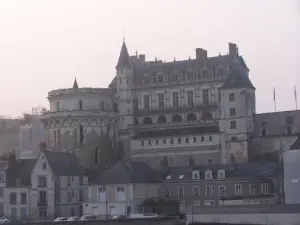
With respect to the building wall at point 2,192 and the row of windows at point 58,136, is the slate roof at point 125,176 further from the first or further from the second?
the row of windows at point 58,136

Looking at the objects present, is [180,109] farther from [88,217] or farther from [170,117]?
[88,217]

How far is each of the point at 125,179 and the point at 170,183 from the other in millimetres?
3995

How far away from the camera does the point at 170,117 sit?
86.1 m

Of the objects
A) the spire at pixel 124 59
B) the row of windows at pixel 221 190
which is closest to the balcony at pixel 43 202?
the row of windows at pixel 221 190

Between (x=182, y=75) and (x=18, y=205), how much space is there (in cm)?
2607

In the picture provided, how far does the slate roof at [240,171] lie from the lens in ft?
207

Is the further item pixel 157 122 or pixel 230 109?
pixel 157 122

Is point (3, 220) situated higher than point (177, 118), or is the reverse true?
point (177, 118)

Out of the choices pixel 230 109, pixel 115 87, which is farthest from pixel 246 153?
pixel 115 87

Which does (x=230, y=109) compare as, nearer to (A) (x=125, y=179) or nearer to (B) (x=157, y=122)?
(B) (x=157, y=122)

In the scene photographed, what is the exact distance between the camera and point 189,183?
64.7 m

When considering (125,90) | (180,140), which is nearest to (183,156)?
(180,140)

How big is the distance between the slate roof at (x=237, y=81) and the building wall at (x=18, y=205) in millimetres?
21995

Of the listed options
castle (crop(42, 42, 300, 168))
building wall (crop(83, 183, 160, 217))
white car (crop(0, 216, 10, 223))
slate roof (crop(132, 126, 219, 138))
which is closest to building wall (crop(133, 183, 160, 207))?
building wall (crop(83, 183, 160, 217))
